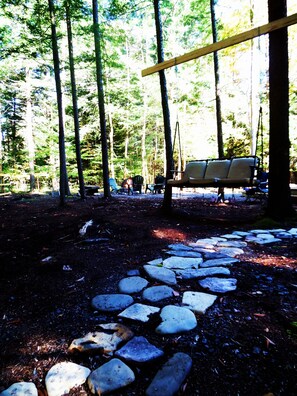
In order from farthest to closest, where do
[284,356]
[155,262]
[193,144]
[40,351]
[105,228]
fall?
[193,144], [105,228], [155,262], [40,351], [284,356]

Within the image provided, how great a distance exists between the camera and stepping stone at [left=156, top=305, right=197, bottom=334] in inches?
51.5

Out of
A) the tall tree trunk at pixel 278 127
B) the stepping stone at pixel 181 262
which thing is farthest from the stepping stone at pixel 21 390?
the tall tree trunk at pixel 278 127

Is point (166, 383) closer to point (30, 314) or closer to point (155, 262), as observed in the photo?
point (30, 314)

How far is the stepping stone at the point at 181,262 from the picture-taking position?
7.11 feet

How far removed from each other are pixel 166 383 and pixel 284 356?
0.51 metres

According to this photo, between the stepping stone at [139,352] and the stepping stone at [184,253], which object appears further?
the stepping stone at [184,253]

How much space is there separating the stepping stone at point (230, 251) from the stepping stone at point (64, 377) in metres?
1.67

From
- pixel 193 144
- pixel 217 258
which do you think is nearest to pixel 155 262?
pixel 217 258

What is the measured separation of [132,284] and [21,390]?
0.93m

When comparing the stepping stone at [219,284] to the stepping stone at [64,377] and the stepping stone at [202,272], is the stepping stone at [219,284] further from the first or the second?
the stepping stone at [64,377]

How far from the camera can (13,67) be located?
A: 43.5 ft

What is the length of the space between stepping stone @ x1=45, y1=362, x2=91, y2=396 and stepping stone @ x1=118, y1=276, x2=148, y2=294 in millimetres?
658

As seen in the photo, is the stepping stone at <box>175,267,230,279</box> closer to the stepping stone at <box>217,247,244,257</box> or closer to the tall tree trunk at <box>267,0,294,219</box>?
the stepping stone at <box>217,247,244,257</box>

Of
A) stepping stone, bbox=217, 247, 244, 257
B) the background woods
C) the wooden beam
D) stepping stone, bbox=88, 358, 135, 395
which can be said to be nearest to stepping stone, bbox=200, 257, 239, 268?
stepping stone, bbox=217, 247, 244, 257
